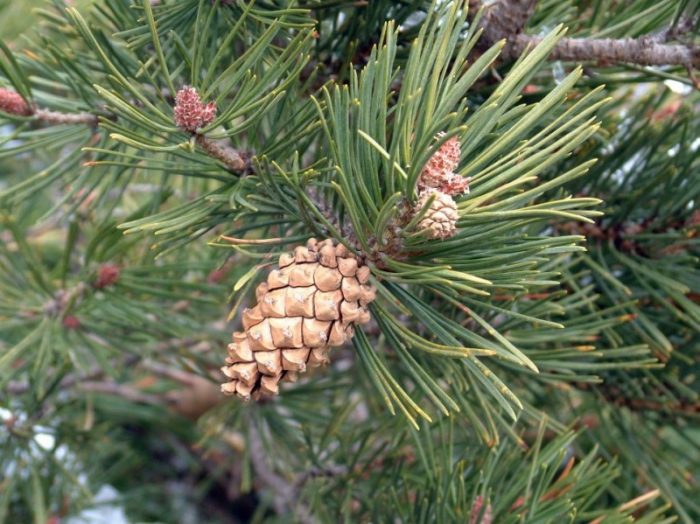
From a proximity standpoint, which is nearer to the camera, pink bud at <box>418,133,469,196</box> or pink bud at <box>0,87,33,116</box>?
pink bud at <box>418,133,469,196</box>

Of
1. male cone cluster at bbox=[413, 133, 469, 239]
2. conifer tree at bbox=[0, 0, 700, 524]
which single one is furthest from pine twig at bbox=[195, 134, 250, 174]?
male cone cluster at bbox=[413, 133, 469, 239]

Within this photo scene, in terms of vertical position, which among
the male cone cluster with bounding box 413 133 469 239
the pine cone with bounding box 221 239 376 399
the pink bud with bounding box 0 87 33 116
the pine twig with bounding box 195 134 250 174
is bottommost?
the pine cone with bounding box 221 239 376 399

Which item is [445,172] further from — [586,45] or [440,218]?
[586,45]

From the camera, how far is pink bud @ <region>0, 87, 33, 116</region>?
453 mm

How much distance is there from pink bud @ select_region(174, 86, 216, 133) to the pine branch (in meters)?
0.16

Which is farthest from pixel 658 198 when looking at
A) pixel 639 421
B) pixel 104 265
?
pixel 104 265

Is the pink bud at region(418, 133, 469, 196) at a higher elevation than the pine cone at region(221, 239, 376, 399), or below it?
higher

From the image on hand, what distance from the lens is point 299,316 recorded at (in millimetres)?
358

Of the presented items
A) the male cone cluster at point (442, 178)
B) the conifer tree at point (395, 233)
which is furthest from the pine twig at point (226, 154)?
the male cone cluster at point (442, 178)

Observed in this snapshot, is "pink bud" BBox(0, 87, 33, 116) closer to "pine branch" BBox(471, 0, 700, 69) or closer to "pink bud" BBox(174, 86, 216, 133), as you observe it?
"pink bud" BBox(174, 86, 216, 133)

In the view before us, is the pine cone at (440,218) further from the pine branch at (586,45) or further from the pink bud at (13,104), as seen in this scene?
the pink bud at (13,104)

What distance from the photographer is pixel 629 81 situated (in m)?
0.48

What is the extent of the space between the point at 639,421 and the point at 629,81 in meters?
0.26

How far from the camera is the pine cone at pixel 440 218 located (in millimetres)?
325
